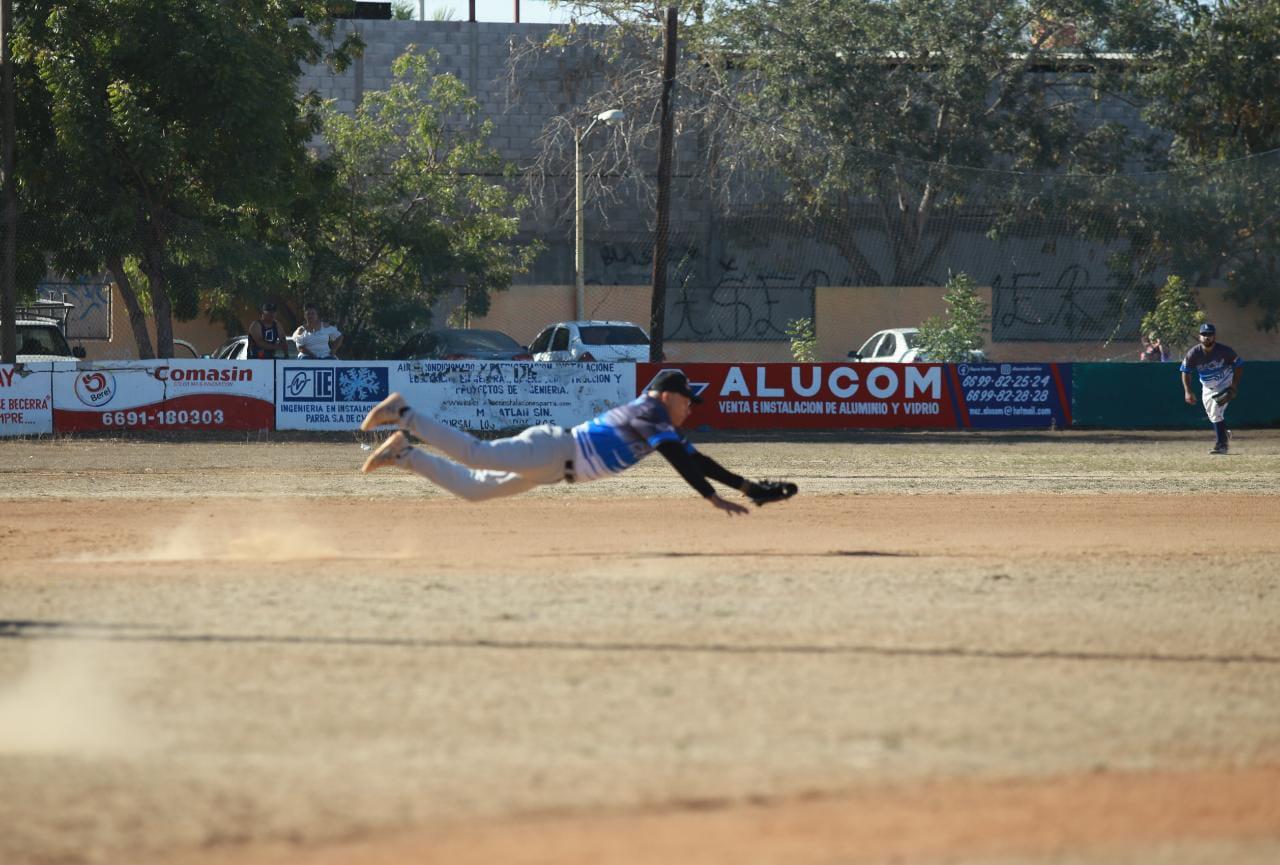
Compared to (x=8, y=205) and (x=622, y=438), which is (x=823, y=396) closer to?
(x=8, y=205)

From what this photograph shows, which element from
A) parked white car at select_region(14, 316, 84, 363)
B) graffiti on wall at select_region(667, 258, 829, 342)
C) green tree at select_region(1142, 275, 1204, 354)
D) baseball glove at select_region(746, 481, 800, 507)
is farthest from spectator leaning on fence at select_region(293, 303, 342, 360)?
green tree at select_region(1142, 275, 1204, 354)

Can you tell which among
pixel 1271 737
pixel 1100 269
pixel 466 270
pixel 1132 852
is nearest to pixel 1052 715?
pixel 1271 737

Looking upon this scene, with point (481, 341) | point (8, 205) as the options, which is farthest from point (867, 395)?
point (8, 205)

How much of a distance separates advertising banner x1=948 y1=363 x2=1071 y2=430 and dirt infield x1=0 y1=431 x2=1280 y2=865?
14.3 m

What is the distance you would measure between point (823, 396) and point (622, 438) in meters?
18.2

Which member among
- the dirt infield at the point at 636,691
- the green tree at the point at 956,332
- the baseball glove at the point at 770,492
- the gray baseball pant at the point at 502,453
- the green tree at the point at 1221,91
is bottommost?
the dirt infield at the point at 636,691

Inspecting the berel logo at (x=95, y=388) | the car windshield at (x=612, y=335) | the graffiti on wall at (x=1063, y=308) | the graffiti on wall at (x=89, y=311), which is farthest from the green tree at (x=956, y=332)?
the graffiti on wall at (x=89, y=311)

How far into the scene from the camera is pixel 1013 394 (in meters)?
29.0

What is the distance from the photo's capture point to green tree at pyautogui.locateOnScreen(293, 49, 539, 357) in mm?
38031

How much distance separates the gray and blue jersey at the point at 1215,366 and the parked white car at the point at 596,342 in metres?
12.1

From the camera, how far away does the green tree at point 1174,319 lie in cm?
3350

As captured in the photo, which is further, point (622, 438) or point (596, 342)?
point (596, 342)

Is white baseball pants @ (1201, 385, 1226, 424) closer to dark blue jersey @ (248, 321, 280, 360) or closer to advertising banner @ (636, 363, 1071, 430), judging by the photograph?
advertising banner @ (636, 363, 1071, 430)

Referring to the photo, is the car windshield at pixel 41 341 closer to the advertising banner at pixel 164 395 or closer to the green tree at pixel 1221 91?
the advertising banner at pixel 164 395
